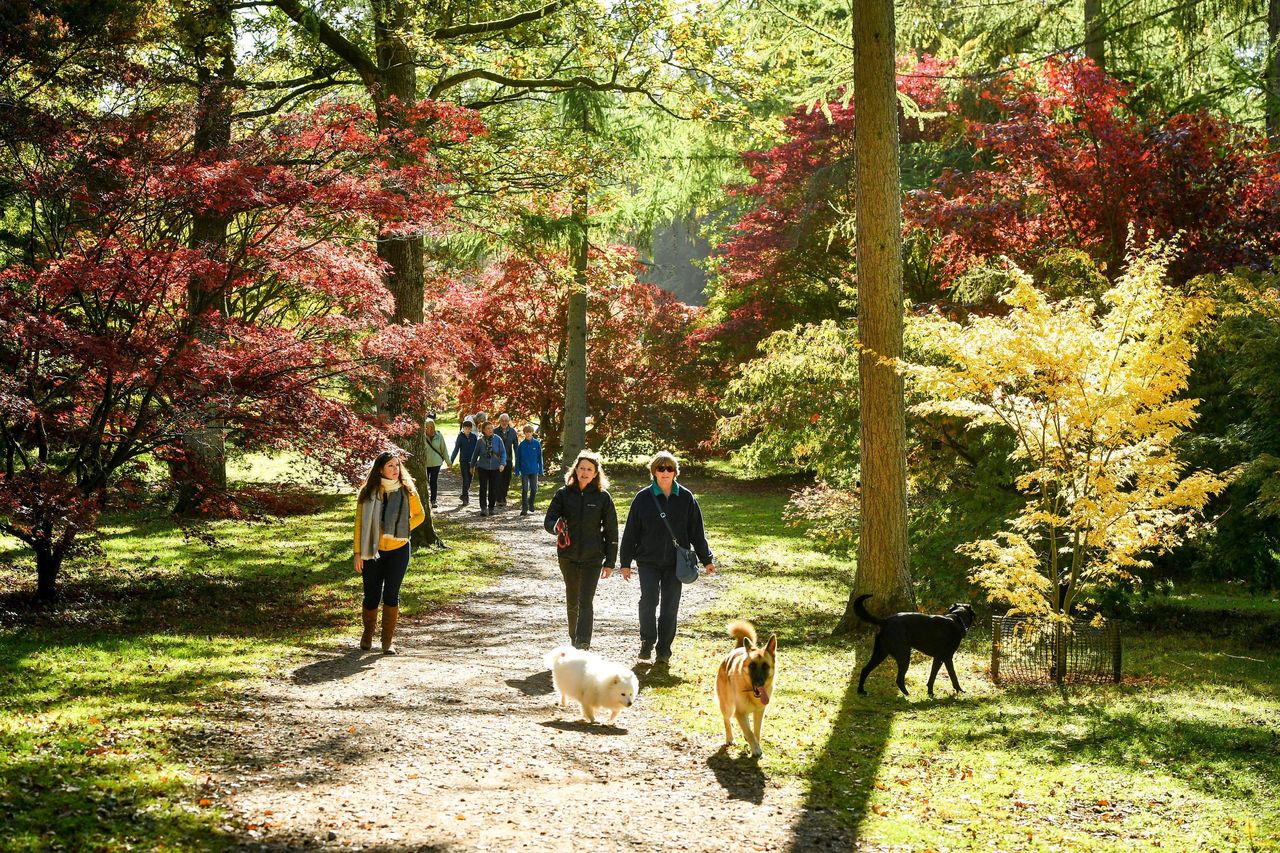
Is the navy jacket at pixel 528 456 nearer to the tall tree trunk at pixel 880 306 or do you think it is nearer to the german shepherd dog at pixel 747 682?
the tall tree trunk at pixel 880 306

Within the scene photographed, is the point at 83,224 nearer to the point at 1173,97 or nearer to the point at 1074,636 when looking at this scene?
the point at 1074,636

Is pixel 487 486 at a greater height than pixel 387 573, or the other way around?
pixel 487 486

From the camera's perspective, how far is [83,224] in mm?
10617

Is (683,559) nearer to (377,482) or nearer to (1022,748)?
(377,482)

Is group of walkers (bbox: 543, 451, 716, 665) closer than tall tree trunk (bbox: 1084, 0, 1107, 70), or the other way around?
group of walkers (bbox: 543, 451, 716, 665)

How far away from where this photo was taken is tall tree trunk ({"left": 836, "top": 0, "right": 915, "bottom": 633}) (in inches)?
423

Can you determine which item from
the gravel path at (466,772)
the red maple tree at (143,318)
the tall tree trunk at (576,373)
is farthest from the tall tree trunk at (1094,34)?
the gravel path at (466,772)

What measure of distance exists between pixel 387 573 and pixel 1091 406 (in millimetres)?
6062

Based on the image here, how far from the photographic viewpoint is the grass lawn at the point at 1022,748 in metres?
5.92

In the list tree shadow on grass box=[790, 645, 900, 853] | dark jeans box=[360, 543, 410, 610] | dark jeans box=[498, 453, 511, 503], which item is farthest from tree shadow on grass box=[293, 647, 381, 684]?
dark jeans box=[498, 453, 511, 503]

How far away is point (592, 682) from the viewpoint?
746 centimetres

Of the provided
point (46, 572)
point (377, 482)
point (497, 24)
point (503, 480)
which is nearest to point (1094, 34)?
point (497, 24)

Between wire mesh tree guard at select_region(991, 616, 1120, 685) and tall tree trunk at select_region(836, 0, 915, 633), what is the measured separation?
145cm

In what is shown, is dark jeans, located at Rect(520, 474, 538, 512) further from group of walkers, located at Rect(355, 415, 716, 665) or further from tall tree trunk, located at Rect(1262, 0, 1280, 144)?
tall tree trunk, located at Rect(1262, 0, 1280, 144)
